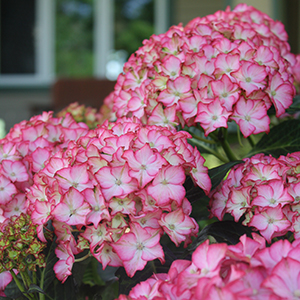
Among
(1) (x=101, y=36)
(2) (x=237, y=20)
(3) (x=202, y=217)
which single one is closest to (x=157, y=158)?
(3) (x=202, y=217)

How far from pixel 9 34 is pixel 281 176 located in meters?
7.32

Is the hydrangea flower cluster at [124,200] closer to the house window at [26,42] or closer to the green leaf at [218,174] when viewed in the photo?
the green leaf at [218,174]

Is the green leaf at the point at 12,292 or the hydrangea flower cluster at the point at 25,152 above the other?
the hydrangea flower cluster at the point at 25,152

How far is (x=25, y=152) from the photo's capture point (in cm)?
56

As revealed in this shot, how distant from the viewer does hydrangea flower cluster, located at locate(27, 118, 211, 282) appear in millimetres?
385

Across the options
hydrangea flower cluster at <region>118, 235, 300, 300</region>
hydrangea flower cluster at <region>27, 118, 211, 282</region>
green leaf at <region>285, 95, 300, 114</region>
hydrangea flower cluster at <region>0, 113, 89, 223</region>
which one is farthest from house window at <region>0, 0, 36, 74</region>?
hydrangea flower cluster at <region>118, 235, 300, 300</region>

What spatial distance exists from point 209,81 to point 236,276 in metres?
0.32

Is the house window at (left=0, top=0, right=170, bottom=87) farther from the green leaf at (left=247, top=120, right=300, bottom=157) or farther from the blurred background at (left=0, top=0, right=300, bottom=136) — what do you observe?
the green leaf at (left=247, top=120, right=300, bottom=157)

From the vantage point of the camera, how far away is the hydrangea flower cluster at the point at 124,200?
0.38m

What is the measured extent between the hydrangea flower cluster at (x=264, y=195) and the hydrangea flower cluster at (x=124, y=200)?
4cm

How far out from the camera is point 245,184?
1.45 feet

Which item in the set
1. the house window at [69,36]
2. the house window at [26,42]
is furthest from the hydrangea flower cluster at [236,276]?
the house window at [26,42]

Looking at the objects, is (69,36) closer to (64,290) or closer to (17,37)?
(17,37)

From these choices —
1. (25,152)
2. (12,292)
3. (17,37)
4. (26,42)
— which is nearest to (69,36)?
(26,42)
